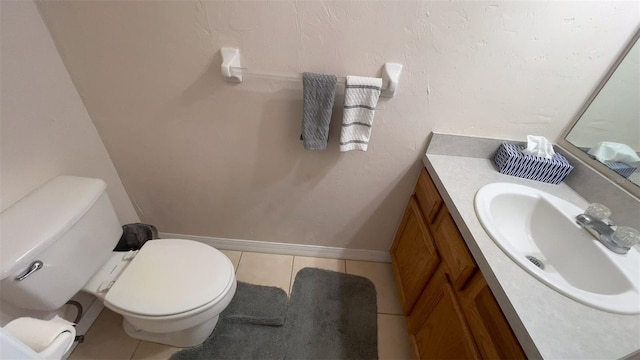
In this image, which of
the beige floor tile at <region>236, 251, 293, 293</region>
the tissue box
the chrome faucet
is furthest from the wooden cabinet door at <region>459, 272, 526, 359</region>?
the beige floor tile at <region>236, 251, 293, 293</region>

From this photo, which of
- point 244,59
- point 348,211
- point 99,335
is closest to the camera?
point 244,59

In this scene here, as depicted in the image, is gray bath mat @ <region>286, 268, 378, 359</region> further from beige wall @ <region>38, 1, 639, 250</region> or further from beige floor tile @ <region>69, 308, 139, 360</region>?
beige floor tile @ <region>69, 308, 139, 360</region>

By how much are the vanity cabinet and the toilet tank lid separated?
1352 millimetres

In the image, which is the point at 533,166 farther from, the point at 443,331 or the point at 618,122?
the point at 443,331

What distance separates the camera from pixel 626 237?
733mm

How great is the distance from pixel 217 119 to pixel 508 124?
126 cm

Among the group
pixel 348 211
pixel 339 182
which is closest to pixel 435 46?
pixel 339 182

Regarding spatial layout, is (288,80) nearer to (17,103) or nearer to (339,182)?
(339,182)

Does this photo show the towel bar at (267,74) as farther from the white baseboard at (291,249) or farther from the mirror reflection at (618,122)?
the white baseboard at (291,249)

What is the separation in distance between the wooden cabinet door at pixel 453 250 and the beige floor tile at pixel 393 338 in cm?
62

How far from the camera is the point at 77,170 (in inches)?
43.1

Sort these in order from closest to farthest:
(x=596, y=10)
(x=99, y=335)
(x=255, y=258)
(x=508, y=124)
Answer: (x=596, y=10), (x=508, y=124), (x=99, y=335), (x=255, y=258)

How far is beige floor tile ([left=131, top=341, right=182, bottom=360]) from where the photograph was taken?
115 centimetres

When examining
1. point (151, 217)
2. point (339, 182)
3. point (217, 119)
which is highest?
point (217, 119)
